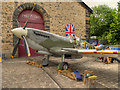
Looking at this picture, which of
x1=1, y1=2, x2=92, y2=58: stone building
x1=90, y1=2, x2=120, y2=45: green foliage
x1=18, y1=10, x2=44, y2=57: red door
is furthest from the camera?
x1=90, y1=2, x2=120, y2=45: green foliage

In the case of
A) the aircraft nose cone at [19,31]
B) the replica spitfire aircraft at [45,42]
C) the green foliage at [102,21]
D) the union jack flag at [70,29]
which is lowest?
the replica spitfire aircraft at [45,42]

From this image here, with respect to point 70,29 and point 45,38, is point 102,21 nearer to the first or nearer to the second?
point 70,29

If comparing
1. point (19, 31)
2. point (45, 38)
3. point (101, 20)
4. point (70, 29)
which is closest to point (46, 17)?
point (70, 29)

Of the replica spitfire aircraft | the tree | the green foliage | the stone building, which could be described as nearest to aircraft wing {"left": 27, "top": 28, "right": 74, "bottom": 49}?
the replica spitfire aircraft

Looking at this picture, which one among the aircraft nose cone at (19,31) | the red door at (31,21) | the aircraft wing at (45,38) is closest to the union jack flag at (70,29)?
the red door at (31,21)

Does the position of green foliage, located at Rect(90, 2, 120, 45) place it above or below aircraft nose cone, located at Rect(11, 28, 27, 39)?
above

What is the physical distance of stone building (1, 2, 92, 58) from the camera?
9.60 metres

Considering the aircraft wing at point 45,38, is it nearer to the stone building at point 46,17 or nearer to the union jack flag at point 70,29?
the stone building at point 46,17

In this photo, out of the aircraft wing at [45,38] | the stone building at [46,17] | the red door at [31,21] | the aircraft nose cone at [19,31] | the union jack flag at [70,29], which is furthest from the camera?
the union jack flag at [70,29]

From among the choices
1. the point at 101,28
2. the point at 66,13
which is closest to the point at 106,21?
the point at 101,28

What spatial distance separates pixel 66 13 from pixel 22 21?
5.23 metres

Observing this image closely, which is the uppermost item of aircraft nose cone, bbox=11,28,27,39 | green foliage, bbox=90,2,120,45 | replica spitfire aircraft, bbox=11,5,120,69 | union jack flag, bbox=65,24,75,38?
green foliage, bbox=90,2,120,45

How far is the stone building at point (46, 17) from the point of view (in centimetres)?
960

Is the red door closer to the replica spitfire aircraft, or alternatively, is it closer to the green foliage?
the replica spitfire aircraft
